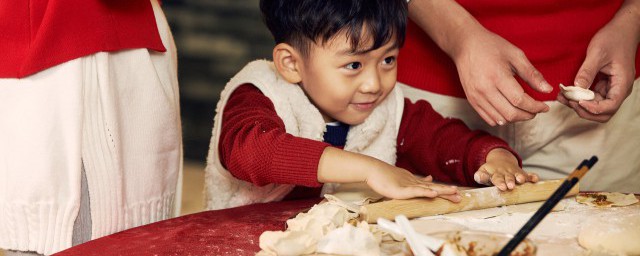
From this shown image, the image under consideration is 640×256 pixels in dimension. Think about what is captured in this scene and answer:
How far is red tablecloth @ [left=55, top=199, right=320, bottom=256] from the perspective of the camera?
1.24 meters

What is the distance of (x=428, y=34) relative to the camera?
1.84m

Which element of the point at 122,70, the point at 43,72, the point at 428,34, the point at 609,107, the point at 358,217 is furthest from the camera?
the point at 428,34

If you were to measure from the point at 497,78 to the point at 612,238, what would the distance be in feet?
1.57

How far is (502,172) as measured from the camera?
1.57m

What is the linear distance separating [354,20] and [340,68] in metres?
0.10

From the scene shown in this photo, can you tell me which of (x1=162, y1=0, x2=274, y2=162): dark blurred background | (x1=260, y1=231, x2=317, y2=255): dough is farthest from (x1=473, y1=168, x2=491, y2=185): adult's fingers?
(x1=162, y1=0, x2=274, y2=162): dark blurred background

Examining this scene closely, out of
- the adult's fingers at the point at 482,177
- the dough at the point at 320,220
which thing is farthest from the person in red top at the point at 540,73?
the dough at the point at 320,220

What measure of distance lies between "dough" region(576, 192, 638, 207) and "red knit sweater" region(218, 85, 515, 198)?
276 mm

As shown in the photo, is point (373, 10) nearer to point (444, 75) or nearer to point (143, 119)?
point (444, 75)

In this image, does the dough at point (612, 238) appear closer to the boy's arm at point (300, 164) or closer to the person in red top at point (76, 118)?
the boy's arm at point (300, 164)

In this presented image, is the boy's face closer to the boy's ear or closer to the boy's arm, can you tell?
the boy's ear

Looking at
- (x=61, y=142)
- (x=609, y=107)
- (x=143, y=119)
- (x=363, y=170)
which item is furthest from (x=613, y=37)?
(x=61, y=142)

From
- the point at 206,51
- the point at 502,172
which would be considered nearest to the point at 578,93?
the point at 502,172

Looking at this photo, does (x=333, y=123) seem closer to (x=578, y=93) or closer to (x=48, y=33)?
(x=578, y=93)
